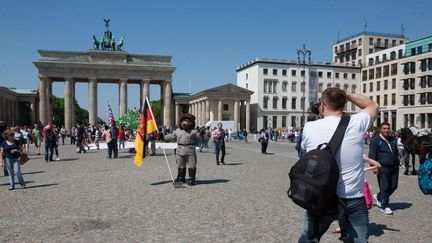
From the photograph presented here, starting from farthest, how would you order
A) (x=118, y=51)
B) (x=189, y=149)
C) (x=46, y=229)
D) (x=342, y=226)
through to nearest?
1. (x=118, y=51)
2. (x=189, y=149)
3. (x=46, y=229)
4. (x=342, y=226)

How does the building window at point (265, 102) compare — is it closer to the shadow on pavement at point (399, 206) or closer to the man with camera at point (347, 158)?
the shadow on pavement at point (399, 206)

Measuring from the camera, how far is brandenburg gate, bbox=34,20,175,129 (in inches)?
2657

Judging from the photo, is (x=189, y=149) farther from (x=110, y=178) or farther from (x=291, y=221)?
(x=291, y=221)

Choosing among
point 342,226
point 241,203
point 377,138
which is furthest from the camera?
point 241,203

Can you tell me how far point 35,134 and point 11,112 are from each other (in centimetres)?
5930

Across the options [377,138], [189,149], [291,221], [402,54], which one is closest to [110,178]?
[189,149]

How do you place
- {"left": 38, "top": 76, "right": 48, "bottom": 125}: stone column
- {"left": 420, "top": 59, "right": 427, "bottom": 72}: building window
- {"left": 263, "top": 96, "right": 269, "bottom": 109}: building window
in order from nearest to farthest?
{"left": 38, "top": 76, "right": 48, "bottom": 125}: stone column
{"left": 420, "top": 59, "right": 427, "bottom": 72}: building window
{"left": 263, "top": 96, "right": 269, "bottom": 109}: building window

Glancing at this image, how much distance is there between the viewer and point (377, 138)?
25.1 ft

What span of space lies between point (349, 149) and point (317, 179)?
47 centimetres

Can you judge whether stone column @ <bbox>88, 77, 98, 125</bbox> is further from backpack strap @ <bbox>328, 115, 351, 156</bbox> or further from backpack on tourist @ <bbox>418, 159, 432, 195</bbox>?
backpack strap @ <bbox>328, 115, 351, 156</bbox>

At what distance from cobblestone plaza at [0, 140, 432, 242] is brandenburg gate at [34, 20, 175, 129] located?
59705mm

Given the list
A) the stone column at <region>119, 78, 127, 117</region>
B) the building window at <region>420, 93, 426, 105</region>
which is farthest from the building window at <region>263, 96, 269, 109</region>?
the stone column at <region>119, 78, 127, 117</region>

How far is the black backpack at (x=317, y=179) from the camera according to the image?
2.85 meters

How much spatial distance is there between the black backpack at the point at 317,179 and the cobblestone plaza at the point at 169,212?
295 cm
